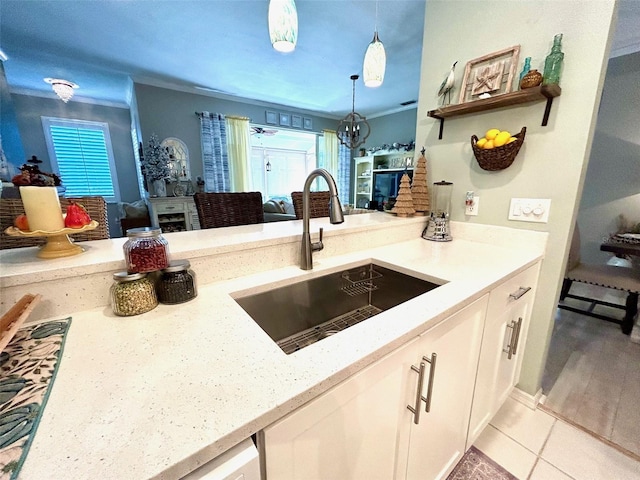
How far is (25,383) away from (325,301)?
32.4 inches

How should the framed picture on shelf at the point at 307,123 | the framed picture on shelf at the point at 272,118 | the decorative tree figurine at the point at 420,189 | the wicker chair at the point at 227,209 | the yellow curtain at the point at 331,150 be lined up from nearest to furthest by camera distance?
the decorative tree figurine at the point at 420,189 → the wicker chair at the point at 227,209 → the framed picture on shelf at the point at 272,118 → the framed picture on shelf at the point at 307,123 → the yellow curtain at the point at 331,150

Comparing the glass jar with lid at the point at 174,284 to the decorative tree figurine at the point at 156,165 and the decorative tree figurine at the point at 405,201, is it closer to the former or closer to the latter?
the decorative tree figurine at the point at 405,201

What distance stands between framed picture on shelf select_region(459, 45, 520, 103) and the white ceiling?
1.18 metres

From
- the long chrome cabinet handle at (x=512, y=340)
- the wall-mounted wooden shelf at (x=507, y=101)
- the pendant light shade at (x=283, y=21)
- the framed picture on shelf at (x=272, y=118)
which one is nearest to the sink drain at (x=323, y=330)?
the long chrome cabinet handle at (x=512, y=340)

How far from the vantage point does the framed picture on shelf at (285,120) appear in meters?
4.86

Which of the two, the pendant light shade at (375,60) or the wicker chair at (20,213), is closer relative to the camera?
the wicker chair at (20,213)

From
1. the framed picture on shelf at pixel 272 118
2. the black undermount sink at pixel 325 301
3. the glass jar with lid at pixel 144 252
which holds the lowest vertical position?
the black undermount sink at pixel 325 301

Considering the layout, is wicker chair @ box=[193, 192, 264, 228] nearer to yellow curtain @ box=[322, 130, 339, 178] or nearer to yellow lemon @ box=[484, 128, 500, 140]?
yellow lemon @ box=[484, 128, 500, 140]

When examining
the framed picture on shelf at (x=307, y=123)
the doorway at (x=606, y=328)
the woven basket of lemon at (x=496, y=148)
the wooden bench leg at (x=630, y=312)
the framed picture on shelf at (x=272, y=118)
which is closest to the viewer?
the woven basket of lemon at (x=496, y=148)

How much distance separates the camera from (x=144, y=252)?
0.70 meters

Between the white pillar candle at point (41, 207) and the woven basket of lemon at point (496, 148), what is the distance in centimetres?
172

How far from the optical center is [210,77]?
3.53m

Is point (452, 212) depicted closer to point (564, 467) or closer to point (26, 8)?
point (564, 467)

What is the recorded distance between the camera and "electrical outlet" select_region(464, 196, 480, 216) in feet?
4.82
